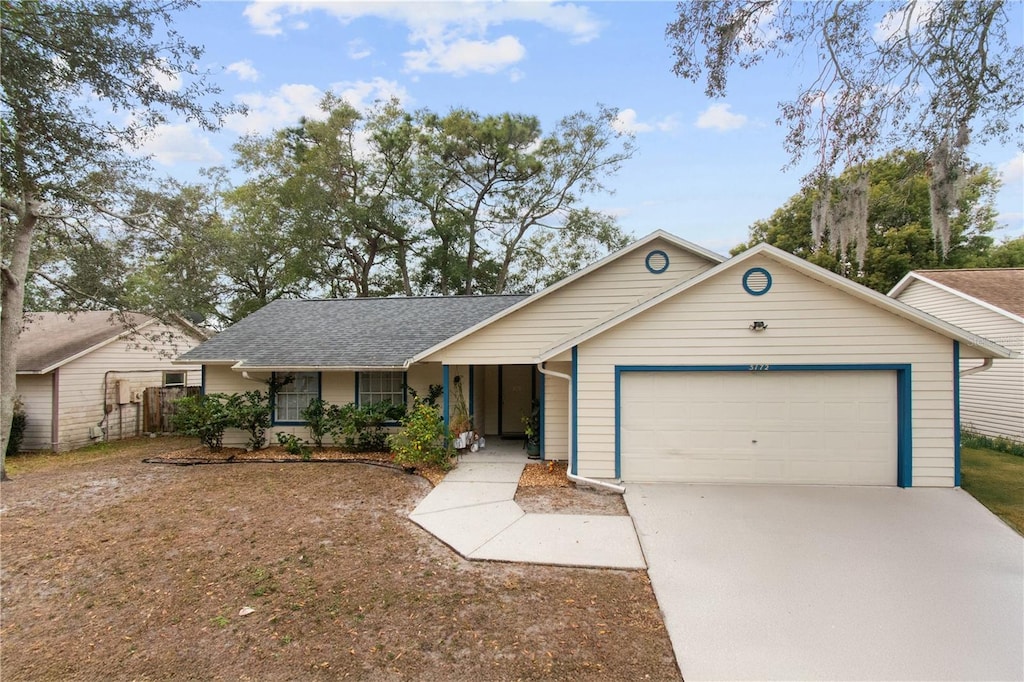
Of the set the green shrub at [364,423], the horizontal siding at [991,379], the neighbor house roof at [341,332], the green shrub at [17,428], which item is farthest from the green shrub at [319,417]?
the horizontal siding at [991,379]

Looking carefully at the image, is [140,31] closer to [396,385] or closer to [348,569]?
[396,385]

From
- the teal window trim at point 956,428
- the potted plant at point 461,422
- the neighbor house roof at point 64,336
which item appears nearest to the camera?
the teal window trim at point 956,428

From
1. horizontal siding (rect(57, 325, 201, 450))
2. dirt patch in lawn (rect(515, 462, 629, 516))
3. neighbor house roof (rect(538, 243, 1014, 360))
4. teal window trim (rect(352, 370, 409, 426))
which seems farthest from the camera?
horizontal siding (rect(57, 325, 201, 450))

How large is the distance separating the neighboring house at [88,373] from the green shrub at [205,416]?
3.43 meters

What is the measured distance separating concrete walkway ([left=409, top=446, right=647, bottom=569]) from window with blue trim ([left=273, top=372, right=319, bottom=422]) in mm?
4881

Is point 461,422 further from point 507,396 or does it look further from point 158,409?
point 158,409

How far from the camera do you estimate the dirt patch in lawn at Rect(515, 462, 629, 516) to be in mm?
6508

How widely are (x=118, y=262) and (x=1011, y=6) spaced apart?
53.5 feet

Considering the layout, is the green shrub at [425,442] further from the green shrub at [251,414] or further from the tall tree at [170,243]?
the tall tree at [170,243]

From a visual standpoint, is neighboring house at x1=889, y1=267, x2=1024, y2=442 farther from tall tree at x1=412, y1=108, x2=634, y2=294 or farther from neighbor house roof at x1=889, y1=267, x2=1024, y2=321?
tall tree at x1=412, y1=108, x2=634, y2=294

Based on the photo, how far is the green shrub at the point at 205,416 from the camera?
A: 10.3 m

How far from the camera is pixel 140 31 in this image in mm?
8062

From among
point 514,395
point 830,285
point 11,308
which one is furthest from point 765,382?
point 11,308

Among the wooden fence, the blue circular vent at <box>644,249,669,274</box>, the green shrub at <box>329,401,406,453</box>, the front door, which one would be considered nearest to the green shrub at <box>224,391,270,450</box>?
the green shrub at <box>329,401,406,453</box>
